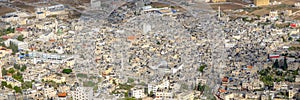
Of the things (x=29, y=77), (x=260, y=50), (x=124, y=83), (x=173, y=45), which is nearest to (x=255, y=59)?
(x=260, y=50)

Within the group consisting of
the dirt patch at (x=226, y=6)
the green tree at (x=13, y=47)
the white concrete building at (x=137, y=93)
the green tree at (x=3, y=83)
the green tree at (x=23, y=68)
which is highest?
the dirt patch at (x=226, y=6)

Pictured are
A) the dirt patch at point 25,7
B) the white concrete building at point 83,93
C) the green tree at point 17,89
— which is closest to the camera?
the white concrete building at point 83,93

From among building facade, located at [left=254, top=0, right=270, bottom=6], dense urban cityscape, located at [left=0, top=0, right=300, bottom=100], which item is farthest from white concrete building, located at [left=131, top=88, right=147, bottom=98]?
building facade, located at [left=254, top=0, right=270, bottom=6]

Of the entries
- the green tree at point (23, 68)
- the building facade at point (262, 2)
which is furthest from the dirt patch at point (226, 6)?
the green tree at point (23, 68)

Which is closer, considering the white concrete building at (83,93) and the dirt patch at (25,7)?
the white concrete building at (83,93)

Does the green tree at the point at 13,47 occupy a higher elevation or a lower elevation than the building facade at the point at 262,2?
lower

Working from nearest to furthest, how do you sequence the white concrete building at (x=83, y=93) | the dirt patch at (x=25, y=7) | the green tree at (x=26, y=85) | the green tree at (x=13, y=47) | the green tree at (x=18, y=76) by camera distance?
the white concrete building at (x=83, y=93) < the green tree at (x=26, y=85) < the green tree at (x=18, y=76) < the green tree at (x=13, y=47) < the dirt patch at (x=25, y=7)

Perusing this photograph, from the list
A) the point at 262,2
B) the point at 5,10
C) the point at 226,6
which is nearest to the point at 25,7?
the point at 5,10

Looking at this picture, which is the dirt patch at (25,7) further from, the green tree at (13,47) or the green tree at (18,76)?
the green tree at (18,76)

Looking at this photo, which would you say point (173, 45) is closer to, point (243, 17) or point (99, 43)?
point (99, 43)
